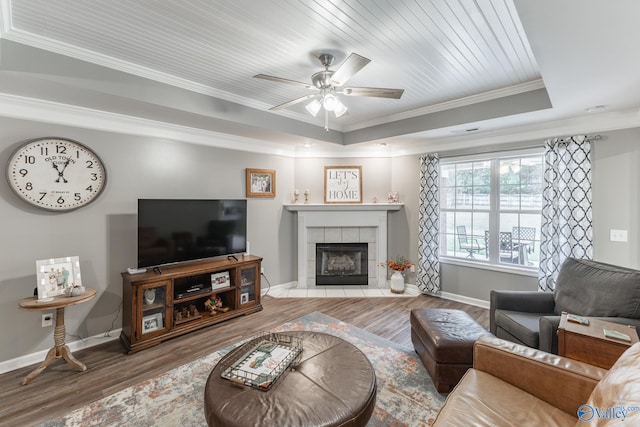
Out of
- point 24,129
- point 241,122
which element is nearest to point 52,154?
point 24,129

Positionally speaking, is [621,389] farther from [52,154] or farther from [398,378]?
[52,154]

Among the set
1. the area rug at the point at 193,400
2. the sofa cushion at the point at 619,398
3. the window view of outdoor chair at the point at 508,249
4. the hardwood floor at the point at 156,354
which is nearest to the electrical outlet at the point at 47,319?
the hardwood floor at the point at 156,354

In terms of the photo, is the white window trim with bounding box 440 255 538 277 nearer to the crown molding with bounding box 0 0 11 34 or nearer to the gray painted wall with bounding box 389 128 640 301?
the gray painted wall with bounding box 389 128 640 301

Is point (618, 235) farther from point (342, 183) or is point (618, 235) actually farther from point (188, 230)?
point (188, 230)

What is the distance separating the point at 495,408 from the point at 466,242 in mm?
3317

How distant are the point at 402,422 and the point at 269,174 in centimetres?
359

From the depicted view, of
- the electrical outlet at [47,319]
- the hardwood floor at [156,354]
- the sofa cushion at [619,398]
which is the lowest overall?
the hardwood floor at [156,354]

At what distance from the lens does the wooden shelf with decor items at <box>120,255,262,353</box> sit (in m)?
2.84

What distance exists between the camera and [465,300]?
4.21 m

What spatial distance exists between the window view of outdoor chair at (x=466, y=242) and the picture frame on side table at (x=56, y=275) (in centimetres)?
473

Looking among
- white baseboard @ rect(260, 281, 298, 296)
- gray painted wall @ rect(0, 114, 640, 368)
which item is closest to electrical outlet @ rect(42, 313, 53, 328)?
gray painted wall @ rect(0, 114, 640, 368)

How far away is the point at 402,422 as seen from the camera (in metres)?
1.86

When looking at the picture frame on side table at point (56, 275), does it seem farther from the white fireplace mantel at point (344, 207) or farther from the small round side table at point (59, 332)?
the white fireplace mantel at point (344, 207)

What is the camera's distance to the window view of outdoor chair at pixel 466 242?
4.24 metres
